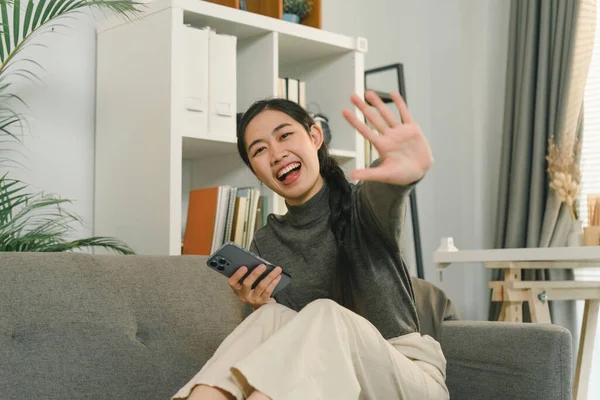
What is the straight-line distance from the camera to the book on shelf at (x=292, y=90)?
2729mm

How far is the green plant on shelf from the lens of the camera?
2834mm

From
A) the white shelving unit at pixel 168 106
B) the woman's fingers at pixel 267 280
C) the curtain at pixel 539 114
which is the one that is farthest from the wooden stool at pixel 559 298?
the woman's fingers at pixel 267 280

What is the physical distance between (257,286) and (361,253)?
0.72ft

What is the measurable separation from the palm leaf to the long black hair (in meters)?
0.65

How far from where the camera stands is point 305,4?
287 centimetres

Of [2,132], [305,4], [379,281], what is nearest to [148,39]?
[2,132]

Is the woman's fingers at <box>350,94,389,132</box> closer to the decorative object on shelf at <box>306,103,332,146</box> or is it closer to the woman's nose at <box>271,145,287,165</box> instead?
the woman's nose at <box>271,145,287,165</box>

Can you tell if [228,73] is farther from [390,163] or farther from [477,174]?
[477,174]

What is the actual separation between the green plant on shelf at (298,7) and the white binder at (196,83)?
48cm

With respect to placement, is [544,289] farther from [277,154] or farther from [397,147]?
[397,147]

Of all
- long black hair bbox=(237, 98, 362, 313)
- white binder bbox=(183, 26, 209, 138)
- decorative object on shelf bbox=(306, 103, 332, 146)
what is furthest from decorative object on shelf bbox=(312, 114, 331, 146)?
long black hair bbox=(237, 98, 362, 313)

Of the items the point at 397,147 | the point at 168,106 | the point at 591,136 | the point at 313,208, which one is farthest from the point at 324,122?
the point at 397,147

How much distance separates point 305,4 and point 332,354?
1845 mm

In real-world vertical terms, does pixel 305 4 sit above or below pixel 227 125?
above
